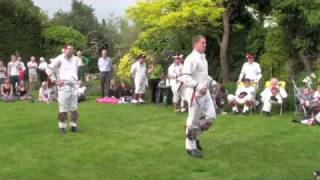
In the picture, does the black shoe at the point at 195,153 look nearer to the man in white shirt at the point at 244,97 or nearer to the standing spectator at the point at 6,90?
the man in white shirt at the point at 244,97

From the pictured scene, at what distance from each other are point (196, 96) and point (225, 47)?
54.8 feet

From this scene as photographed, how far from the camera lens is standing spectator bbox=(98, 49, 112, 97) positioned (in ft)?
77.2

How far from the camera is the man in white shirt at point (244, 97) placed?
1869 cm

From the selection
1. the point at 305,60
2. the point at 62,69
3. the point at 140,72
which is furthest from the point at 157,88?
the point at 62,69

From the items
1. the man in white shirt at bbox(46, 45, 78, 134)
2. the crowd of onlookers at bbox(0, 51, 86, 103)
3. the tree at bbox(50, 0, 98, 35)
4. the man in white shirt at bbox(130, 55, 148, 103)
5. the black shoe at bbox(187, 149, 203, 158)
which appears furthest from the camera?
the tree at bbox(50, 0, 98, 35)

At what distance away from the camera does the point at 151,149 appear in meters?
11.8

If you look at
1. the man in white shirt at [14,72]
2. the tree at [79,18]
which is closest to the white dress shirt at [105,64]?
the man in white shirt at [14,72]

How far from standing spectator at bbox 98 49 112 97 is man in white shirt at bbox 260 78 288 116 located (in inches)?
268

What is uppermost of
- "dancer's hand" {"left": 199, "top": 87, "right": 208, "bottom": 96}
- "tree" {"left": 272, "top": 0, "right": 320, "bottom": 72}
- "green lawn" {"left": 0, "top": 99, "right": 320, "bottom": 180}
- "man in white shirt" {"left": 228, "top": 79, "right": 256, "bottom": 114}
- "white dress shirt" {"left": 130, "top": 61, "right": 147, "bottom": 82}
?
"tree" {"left": 272, "top": 0, "right": 320, "bottom": 72}

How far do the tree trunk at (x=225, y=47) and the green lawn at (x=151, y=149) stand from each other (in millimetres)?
9939

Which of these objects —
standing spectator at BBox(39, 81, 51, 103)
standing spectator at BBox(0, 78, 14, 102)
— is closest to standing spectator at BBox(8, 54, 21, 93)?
standing spectator at BBox(0, 78, 14, 102)

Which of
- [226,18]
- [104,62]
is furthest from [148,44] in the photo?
[104,62]

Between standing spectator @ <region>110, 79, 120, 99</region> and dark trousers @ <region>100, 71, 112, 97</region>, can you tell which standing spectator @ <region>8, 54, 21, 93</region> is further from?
standing spectator @ <region>110, 79, 120, 99</region>

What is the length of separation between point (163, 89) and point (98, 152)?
1054 cm
